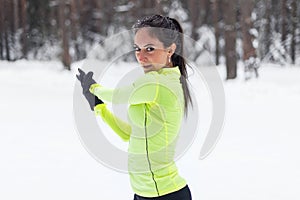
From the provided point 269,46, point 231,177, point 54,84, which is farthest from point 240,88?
point 269,46

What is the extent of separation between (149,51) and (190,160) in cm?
284

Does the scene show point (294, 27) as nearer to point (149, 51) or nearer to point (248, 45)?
point (248, 45)

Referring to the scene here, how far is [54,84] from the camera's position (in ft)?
40.1

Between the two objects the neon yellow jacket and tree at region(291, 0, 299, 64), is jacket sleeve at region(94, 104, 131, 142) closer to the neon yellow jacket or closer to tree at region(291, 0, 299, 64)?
the neon yellow jacket

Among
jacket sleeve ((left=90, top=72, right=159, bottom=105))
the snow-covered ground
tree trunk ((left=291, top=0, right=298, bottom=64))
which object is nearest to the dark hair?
jacket sleeve ((left=90, top=72, right=159, bottom=105))

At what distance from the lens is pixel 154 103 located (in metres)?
1.55

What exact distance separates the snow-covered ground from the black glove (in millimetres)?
885

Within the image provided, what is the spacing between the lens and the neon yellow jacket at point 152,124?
1527mm

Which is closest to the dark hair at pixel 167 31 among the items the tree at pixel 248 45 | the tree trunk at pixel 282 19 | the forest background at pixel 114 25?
the tree at pixel 248 45

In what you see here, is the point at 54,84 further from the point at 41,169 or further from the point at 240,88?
the point at 41,169

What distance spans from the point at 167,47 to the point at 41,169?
2742 millimetres

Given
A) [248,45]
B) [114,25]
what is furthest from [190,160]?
[114,25]

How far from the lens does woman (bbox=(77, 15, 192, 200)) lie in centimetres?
155

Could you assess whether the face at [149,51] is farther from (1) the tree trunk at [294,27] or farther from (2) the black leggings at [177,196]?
(1) the tree trunk at [294,27]
